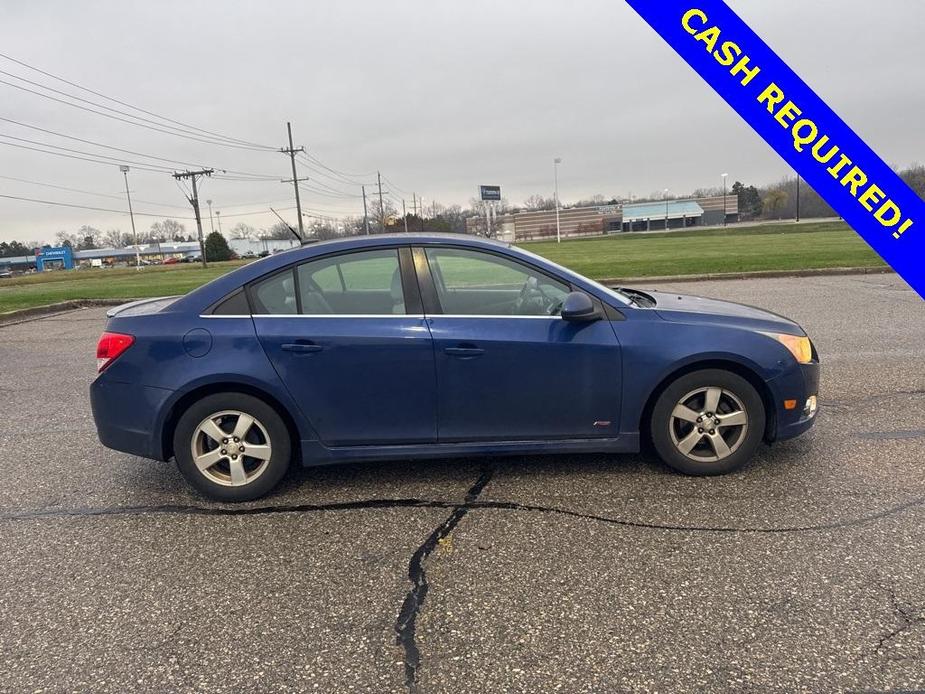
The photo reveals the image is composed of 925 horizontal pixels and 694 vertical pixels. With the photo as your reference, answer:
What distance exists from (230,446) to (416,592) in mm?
1578

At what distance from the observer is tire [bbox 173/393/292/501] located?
377 centimetres

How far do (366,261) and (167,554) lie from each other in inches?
77.4

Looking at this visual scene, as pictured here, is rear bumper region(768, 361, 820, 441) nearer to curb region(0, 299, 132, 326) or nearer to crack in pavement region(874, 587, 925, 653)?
crack in pavement region(874, 587, 925, 653)

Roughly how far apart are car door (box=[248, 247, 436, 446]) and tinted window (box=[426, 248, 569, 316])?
0.66ft

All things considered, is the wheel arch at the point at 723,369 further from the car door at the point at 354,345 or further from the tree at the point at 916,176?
the tree at the point at 916,176

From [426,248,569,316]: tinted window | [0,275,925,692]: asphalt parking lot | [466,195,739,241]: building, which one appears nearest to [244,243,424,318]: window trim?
[426,248,569,316]: tinted window

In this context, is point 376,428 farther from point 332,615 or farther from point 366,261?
point 332,615

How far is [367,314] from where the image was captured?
152 inches

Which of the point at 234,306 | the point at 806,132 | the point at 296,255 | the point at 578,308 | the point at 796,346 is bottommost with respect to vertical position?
the point at 796,346

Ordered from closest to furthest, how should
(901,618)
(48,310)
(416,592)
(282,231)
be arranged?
1. (901,618)
2. (416,592)
3. (48,310)
4. (282,231)

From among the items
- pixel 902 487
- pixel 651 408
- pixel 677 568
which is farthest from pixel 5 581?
pixel 902 487

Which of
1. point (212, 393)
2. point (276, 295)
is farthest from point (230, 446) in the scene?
point (276, 295)

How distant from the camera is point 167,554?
3.30 m

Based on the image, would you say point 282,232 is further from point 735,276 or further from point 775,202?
point 775,202
